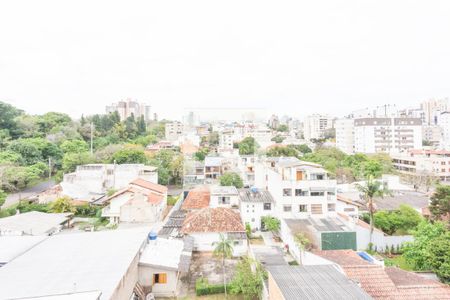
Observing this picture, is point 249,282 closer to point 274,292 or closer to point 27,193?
point 274,292

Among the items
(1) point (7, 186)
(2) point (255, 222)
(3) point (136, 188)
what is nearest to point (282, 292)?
(2) point (255, 222)

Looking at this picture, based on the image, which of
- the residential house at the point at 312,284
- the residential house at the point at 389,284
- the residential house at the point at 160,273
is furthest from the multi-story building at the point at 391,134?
the residential house at the point at 160,273

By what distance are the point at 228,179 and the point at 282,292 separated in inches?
954

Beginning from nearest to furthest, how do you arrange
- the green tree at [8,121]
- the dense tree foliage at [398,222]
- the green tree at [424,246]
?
the green tree at [424,246]
the dense tree foliage at [398,222]
the green tree at [8,121]

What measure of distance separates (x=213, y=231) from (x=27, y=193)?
26.2m

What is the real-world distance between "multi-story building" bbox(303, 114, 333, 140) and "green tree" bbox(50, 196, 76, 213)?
84.4 m

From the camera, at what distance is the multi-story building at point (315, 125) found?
328ft

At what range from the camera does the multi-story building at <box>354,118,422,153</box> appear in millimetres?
63625

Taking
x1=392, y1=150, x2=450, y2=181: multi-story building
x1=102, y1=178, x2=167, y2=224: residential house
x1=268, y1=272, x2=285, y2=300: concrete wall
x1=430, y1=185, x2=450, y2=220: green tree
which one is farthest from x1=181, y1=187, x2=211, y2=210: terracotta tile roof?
x1=392, y1=150, x2=450, y2=181: multi-story building

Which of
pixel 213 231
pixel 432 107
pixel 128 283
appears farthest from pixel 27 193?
pixel 432 107

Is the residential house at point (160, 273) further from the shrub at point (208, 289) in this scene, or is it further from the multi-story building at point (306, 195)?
the multi-story building at point (306, 195)

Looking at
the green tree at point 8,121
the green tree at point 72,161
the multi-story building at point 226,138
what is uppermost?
the green tree at point 8,121

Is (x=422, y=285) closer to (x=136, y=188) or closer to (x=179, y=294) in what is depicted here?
(x=179, y=294)

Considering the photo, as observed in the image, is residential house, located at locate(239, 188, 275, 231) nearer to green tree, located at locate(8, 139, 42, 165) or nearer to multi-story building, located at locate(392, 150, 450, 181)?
green tree, located at locate(8, 139, 42, 165)
